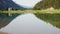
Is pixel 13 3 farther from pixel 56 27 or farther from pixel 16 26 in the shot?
pixel 56 27

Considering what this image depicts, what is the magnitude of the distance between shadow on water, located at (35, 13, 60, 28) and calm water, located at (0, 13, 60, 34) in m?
0.03

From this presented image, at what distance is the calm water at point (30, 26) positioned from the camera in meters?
1.35

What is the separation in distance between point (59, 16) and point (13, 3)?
1.58ft

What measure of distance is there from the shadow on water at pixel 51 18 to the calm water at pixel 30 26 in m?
0.03

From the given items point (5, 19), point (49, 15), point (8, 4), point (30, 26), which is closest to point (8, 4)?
point (8, 4)

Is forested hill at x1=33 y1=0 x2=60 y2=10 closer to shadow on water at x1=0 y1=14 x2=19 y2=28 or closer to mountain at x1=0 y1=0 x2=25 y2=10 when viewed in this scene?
mountain at x1=0 y1=0 x2=25 y2=10

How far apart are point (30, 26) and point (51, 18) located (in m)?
0.22

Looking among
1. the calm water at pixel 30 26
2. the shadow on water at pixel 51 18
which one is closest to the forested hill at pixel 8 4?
the calm water at pixel 30 26

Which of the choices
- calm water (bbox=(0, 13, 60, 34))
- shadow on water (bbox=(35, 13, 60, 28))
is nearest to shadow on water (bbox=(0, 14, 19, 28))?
calm water (bbox=(0, 13, 60, 34))

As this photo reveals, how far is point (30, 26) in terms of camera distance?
1.36 meters

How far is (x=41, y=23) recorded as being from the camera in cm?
136

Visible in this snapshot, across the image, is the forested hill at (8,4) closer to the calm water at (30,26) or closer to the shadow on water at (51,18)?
the calm water at (30,26)

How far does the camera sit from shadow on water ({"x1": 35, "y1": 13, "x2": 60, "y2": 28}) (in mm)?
1336

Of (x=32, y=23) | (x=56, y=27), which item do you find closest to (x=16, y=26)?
(x=32, y=23)
